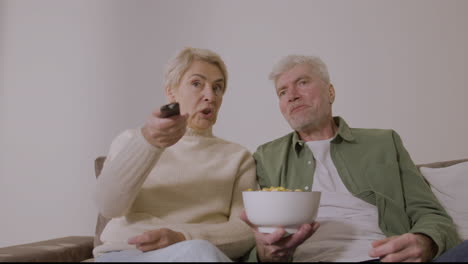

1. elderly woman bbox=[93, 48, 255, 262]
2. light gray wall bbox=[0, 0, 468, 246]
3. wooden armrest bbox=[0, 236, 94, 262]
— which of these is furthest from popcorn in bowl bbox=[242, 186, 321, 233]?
light gray wall bbox=[0, 0, 468, 246]

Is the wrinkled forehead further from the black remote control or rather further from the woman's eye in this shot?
the black remote control

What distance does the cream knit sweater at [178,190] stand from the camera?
1.25 m

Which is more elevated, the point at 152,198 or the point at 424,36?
the point at 424,36

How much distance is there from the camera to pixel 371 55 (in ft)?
8.52

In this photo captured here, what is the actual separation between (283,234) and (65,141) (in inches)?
84.0

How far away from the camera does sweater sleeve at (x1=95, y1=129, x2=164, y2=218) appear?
122cm

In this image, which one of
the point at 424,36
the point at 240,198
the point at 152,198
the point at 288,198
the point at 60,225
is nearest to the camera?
the point at 288,198

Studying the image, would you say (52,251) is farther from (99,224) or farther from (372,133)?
(372,133)

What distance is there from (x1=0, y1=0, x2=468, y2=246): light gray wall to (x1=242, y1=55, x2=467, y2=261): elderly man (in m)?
0.83

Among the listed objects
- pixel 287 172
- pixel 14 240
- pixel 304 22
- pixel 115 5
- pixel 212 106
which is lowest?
pixel 14 240

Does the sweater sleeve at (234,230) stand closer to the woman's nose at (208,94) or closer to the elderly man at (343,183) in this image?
the elderly man at (343,183)

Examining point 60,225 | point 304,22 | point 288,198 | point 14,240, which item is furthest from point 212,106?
point 14,240

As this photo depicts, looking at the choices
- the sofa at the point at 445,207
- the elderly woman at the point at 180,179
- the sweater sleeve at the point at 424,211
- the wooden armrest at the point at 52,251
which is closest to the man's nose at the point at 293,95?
the elderly woman at the point at 180,179

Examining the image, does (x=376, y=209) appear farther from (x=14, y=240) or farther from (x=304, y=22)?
(x=14, y=240)
